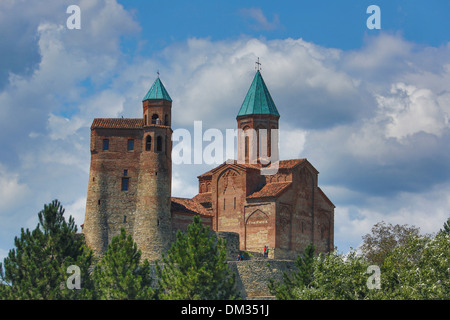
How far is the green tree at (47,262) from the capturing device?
180 feet

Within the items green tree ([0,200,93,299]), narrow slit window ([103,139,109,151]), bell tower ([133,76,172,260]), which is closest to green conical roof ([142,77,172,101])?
bell tower ([133,76,172,260])

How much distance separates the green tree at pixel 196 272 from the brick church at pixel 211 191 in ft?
31.6

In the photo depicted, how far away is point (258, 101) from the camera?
3236 inches

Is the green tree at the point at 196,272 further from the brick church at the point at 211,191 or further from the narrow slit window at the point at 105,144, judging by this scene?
the narrow slit window at the point at 105,144

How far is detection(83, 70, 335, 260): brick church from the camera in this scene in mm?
66500

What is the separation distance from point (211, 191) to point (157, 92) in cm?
1531

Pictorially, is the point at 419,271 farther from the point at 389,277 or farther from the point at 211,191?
the point at 211,191

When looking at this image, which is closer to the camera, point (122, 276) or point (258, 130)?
point (122, 276)

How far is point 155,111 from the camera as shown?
225 feet

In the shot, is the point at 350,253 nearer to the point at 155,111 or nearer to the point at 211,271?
the point at 211,271

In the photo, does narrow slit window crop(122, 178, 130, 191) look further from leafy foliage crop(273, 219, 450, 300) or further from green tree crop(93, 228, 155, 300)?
leafy foliage crop(273, 219, 450, 300)

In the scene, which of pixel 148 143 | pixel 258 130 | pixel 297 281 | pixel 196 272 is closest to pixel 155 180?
pixel 148 143

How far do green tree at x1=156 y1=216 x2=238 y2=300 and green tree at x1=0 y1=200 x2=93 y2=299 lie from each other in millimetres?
5419
